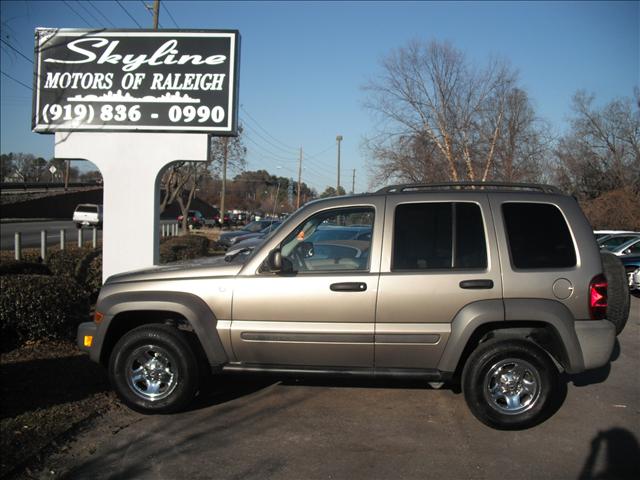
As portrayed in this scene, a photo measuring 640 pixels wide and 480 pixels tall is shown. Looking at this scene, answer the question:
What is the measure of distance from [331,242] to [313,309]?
685mm

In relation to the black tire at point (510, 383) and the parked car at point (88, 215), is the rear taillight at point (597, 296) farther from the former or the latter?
the parked car at point (88, 215)

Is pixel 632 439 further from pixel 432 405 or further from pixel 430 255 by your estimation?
pixel 430 255

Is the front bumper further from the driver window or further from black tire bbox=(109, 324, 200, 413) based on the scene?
the driver window

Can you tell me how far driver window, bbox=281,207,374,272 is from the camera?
15.5 ft

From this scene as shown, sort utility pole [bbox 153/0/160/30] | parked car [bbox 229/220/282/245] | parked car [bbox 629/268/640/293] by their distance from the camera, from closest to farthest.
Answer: parked car [bbox 629/268/640/293] → parked car [bbox 229/220/282/245] → utility pole [bbox 153/0/160/30]

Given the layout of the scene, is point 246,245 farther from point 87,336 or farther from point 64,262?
point 87,336

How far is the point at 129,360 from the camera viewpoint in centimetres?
482

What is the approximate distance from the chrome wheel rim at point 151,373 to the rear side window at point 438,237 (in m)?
2.13

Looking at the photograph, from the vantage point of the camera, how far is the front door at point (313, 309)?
456 cm

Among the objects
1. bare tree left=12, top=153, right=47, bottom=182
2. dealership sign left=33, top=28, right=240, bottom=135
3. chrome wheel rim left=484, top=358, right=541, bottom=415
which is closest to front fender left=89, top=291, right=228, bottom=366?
chrome wheel rim left=484, top=358, right=541, bottom=415

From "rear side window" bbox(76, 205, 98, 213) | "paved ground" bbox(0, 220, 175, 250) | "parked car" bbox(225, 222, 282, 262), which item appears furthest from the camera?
"rear side window" bbox(76, 205, 98, 213)

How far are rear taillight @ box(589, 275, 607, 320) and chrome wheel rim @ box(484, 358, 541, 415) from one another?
0.67m

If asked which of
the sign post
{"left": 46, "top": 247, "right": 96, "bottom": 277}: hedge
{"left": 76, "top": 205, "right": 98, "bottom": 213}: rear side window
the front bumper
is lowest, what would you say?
the front bumper

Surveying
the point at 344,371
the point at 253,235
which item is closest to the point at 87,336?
the point at 344,371
